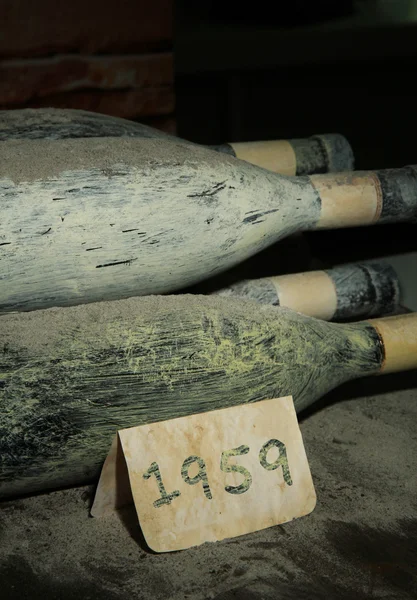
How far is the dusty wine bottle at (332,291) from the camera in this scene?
1.05 metres

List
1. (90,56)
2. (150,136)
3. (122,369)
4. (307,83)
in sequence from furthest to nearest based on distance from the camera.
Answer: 1. (307,83)
2. (90,56)
3. (150,136)
4. (122,369)

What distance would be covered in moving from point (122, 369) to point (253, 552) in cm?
22

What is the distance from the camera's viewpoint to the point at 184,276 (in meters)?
0.90

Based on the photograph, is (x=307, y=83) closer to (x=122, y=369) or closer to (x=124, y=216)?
(x=124, y=216)

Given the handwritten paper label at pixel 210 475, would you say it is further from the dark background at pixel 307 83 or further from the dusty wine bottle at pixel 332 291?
the dark background at pixel 307 83

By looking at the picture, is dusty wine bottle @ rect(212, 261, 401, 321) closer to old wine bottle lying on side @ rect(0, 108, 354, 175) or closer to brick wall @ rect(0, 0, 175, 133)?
old wine bottle lying on side @ rect(0, 108, 354, 175)

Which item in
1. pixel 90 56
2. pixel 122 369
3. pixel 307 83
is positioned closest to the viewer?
pixel 122 369

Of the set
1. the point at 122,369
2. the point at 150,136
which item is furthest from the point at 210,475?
the point at 150,136

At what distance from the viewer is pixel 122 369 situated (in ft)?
2.58

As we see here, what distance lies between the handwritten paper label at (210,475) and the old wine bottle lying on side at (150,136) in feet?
1.19

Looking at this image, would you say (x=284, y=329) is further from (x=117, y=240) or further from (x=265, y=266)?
(x=265, y=266)

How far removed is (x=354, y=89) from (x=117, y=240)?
3.53 feet

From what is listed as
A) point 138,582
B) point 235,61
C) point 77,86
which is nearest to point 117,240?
point 138,582

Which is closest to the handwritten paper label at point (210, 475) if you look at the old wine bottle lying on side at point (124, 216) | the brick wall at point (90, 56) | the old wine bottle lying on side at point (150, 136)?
the old wine bottle lying on side at point (124, 216)
